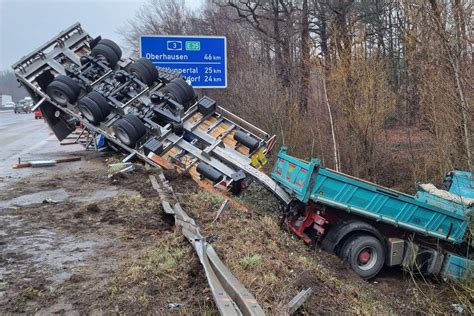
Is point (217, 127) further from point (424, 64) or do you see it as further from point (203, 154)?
point (424, 64)

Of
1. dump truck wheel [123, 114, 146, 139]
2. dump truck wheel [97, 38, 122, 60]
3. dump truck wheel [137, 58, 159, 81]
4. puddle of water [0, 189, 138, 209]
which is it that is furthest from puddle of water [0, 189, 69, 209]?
dump truck wheel [97, 38, 122, 60]

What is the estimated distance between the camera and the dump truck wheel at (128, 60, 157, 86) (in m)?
11.8

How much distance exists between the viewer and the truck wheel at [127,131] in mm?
10234

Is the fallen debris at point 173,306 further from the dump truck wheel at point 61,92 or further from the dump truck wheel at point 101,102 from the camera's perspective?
the dump truck wheel at point 61,92

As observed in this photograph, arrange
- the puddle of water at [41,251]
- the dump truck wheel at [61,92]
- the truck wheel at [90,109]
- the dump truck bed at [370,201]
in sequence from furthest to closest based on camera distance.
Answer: the dump truck wheel at [61,92] → the truck wheel at [90,109] → the dump truck bed at [370,201] → the puddle of water at [41,251]

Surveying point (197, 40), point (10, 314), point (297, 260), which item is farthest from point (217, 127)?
point (10, 314)

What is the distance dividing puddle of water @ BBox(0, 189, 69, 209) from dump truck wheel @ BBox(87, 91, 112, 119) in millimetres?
3212

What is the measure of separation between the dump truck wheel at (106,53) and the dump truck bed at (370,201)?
636cm

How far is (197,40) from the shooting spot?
13531 millimetres

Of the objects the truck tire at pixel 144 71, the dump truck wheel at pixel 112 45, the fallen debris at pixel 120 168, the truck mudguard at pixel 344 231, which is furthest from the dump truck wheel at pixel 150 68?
the truck mudguard at pixel 344 231

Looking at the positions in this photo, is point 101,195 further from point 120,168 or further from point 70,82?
point 70,82

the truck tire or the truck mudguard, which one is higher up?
the truck tire

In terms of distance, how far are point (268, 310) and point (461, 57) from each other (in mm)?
6900

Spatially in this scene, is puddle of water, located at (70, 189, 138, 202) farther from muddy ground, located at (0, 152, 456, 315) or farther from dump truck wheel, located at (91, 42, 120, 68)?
dump truck wheel, located at (91, 42, 120, 68)
